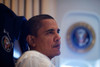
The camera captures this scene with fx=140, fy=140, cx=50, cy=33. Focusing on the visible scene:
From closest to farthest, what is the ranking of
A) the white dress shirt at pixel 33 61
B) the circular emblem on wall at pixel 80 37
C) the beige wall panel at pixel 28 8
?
the white dress shirt at pixel 33 61
the beige wall panel at pixel 28 8
the circular emblem on wall at pixel 80 37

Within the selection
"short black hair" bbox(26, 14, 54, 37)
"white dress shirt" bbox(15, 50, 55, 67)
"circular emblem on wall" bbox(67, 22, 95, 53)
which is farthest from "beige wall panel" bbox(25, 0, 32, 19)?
"white dress shirt" bbox(15, 50, 55, 67)

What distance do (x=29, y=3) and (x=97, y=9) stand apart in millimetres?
918

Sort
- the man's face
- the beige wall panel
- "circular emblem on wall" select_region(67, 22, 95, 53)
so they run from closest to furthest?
the man's face
the beige wall panel
"circular emblem on wall" select_region(67, 22, 95, 53)

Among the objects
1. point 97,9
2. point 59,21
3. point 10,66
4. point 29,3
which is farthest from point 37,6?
point 10,66

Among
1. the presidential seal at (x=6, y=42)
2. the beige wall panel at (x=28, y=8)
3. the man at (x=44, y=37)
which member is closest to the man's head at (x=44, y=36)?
the man at (x=44, y=37)

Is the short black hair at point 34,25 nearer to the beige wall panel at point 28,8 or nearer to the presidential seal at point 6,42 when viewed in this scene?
the presidential seal at point 6,42

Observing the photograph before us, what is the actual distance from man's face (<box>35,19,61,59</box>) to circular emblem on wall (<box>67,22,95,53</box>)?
1.09m

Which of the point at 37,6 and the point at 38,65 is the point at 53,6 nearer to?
the point at 37,6

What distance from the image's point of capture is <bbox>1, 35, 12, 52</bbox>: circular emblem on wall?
0.63 m

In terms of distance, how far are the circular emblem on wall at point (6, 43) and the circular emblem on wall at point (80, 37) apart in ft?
3.90

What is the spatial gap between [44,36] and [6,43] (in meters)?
0.19

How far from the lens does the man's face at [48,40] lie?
72cm

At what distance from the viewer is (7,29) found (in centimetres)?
70

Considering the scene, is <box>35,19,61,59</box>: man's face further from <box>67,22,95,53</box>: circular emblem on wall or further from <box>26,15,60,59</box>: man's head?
<box>67,22,95,53</box>: circular emblem on wall
